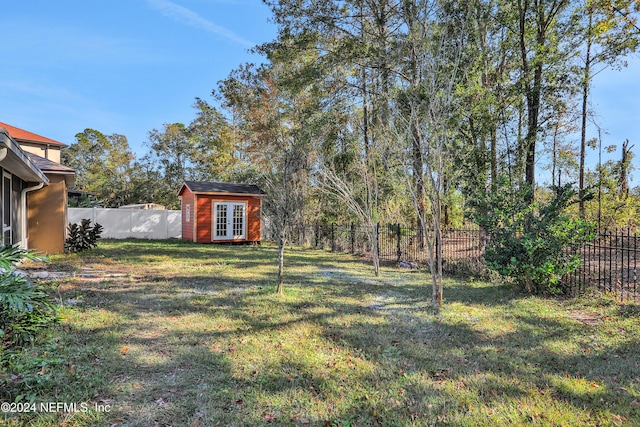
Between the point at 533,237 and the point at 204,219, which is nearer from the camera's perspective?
the point at 533,237

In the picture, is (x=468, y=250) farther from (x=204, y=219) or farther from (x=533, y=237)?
(x=204, y=219)

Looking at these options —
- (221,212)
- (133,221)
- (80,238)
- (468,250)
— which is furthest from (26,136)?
(468,250)

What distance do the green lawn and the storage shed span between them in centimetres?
907

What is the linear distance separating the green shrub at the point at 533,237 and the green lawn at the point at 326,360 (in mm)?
437

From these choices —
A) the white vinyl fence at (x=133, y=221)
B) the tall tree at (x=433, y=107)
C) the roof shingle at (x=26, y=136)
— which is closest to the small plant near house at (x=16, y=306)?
the tall tree at (x=433, y=107)

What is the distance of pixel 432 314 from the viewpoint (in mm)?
4641

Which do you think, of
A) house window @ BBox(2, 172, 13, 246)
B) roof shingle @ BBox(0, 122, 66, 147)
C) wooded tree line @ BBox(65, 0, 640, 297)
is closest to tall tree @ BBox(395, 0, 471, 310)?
wooded tree line @ BBox(65, 0, 640, 297)

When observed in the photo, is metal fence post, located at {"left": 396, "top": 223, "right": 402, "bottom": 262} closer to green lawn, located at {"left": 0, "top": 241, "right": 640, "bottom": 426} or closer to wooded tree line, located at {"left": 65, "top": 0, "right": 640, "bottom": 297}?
wooded tree line, located at {"left": 65, "top": 0, "right": 640, "bottom": 297}

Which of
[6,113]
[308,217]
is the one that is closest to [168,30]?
[308,217]

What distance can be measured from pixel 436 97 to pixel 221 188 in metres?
12.2

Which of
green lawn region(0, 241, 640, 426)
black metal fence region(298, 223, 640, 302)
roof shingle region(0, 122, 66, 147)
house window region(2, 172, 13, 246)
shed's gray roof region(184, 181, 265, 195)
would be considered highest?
roof shingle region(0, 122, 66, 147)

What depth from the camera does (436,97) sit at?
16.3 feet

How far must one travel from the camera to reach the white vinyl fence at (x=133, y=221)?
15802mm

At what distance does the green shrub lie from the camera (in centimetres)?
535
